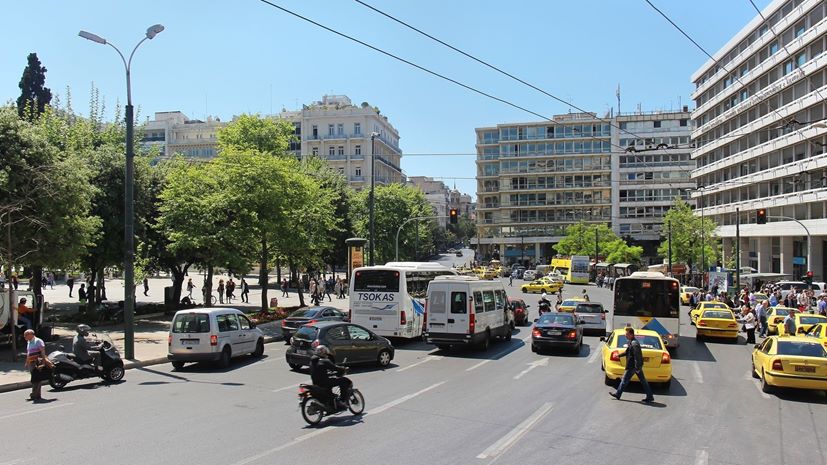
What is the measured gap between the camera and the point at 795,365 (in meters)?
14.2

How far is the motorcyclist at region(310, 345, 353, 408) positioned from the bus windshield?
44.6 feet

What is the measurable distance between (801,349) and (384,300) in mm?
13323

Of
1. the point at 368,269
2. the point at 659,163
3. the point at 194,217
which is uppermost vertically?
the point at 659,163

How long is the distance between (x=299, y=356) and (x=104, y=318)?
17.0 metres

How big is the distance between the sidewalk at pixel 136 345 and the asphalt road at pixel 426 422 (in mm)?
1544

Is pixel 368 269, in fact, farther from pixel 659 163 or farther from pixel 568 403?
pixel 659 163

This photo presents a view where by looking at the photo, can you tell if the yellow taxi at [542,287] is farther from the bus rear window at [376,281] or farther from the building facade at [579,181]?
the building facade at [579,181]

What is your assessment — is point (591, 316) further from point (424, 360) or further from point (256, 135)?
point (256, 135)

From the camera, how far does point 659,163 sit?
336ft

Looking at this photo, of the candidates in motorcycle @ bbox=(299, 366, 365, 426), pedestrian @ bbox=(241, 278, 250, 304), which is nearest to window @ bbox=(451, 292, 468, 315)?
motorcycle @ bbox=(299, 366, 365, 426)

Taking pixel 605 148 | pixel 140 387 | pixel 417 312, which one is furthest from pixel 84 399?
pixel 605 148

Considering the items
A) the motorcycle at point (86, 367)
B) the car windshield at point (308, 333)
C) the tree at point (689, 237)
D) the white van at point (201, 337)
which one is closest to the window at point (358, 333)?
the car windshield at point (308, 333)

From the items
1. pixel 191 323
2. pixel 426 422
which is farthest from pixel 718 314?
pixel 191 323

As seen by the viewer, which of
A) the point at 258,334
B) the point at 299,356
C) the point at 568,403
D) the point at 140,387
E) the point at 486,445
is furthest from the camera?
the point at 258,334
